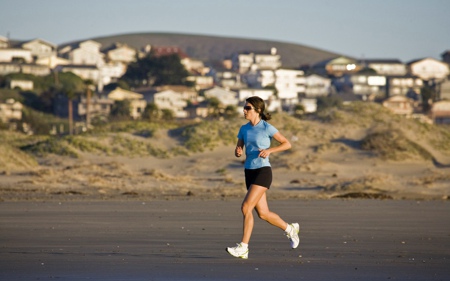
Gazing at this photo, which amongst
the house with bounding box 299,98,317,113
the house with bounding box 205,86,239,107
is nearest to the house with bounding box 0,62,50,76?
the house with bounding box 205,86,239,107

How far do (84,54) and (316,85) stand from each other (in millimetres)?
39226

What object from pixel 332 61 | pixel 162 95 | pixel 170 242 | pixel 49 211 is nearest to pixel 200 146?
pixel 49 211

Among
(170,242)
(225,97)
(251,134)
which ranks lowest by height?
(225,97)

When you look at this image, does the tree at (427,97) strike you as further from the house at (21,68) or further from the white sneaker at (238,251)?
the white sneaker at (238,251)

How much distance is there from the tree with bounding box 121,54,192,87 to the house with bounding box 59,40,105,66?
116 ft

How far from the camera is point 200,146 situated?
38281 millimetres

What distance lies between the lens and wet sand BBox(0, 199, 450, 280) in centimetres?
1041

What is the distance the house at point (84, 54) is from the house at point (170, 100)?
49.0 metres

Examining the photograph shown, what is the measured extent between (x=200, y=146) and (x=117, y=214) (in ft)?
67.6

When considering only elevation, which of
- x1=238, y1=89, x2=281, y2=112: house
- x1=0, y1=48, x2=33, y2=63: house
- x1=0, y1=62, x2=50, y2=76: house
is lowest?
x1=238, y1=89, x2=281, y2=112: house

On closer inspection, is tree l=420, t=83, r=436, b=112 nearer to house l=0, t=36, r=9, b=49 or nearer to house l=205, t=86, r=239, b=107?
house l=205, t=86, r=239, b=107

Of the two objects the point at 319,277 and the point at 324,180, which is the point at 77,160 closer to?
the point at 324,180

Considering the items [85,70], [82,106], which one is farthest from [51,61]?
[82,106]

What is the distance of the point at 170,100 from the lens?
133000mm
